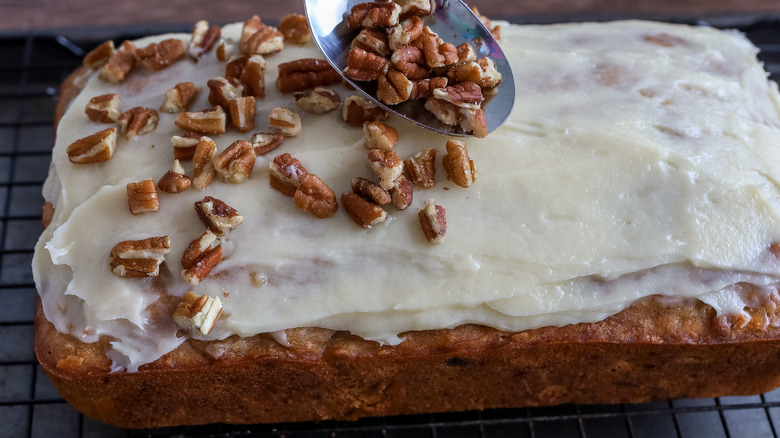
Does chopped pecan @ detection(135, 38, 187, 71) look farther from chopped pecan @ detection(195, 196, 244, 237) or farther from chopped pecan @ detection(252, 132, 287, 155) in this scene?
chopped pecan @ detection(195, 196, 244, 237)

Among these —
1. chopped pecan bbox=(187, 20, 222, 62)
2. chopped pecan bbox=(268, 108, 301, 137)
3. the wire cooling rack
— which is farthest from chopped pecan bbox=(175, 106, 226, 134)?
the wire cooling rack

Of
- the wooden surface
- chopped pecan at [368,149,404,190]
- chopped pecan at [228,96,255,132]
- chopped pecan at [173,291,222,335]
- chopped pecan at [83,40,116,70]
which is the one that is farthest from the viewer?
the wooden surface

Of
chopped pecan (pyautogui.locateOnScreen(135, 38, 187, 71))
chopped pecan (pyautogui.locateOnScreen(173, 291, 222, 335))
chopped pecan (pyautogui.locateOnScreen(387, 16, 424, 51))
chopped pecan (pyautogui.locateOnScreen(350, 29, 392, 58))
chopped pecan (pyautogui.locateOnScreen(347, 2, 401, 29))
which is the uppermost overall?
chopped pecan (pyautogui.locateOnScreen(347, 2, 401, 29))

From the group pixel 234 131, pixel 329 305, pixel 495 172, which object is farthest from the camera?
pixel 234 131

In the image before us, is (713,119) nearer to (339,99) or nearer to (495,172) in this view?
(495,172)

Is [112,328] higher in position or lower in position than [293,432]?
higher

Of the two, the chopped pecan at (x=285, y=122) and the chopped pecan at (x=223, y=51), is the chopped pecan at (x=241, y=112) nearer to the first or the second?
the chopped pecan at (x=285, y=122)

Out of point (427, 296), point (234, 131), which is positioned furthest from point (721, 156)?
point (234, 131)
